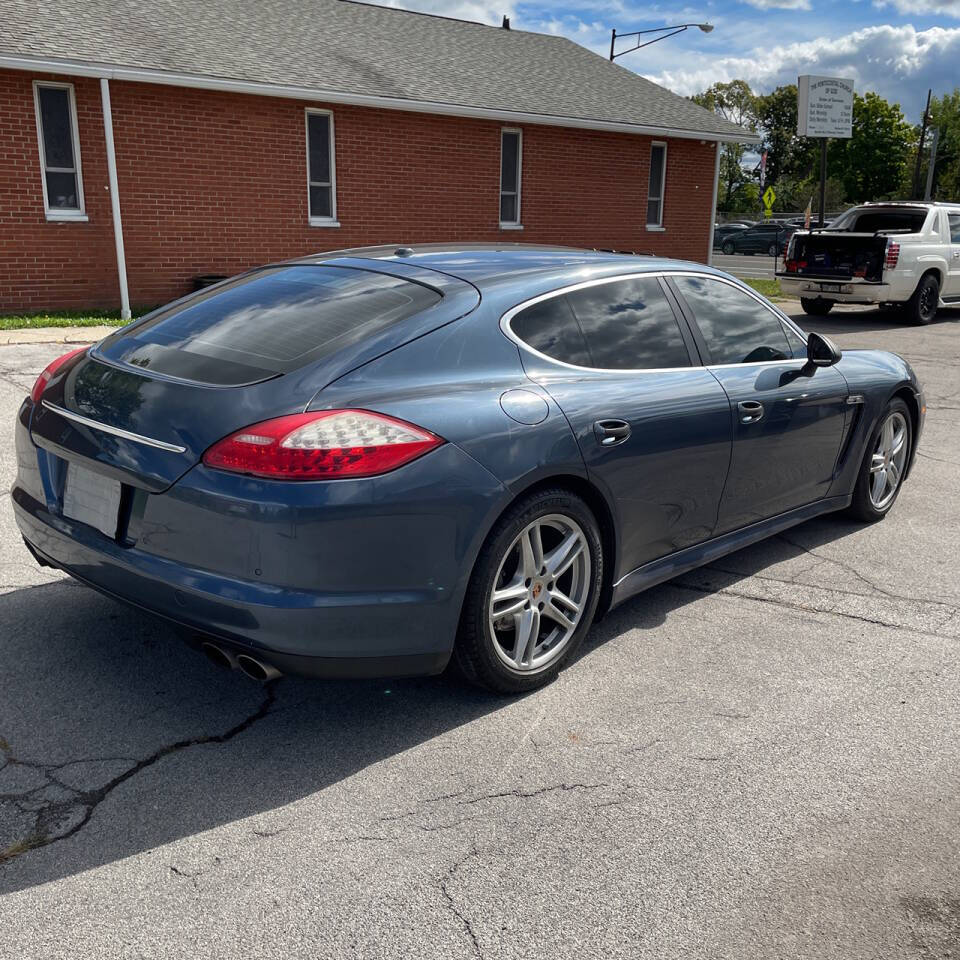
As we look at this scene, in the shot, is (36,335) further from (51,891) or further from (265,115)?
(51,891)

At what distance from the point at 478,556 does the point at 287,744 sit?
2.85 feet

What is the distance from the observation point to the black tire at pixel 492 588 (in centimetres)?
332

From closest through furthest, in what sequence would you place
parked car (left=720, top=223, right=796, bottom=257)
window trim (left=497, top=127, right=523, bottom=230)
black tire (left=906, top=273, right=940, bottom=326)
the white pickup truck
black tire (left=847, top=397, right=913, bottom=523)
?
black tire (left=847, top=397, right=913, bottom=523) → the white pickup truck → black tire (left=906, top=273, right=940, bottom=326) → window trim (left=497, top=127, right=523, bottom=230) → parked car (left=720, top=223, right=796, bottom=257)

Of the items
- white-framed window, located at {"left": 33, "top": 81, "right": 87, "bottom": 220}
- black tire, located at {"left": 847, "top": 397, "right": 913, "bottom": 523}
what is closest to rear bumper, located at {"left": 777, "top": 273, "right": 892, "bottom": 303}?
black tire, located at {"left": 847, "top": 397, "right": 913, "bottom": 523}

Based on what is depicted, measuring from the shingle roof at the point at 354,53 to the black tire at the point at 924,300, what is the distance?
22.2 ft

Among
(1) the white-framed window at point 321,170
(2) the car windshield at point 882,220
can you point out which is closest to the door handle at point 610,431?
(1) the white-framed window at point 321,170

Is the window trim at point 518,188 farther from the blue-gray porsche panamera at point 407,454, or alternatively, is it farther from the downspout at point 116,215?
the blue-gray porsche panamera at point 407,454

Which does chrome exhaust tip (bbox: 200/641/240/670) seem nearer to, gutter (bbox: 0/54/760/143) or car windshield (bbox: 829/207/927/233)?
gutter (bbox: 0/54/760/143)

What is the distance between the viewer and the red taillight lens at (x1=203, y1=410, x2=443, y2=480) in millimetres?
2941

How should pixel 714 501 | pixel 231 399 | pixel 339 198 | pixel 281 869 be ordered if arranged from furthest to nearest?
1. pixel 339 198
2. pixel 714 501
3. pixel 231 399
4. pixel 281 869

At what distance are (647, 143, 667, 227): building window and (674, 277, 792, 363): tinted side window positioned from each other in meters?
18.2

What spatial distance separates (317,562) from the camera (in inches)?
116

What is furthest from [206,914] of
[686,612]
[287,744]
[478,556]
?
[686,612]

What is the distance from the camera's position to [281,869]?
2646 millimetres
